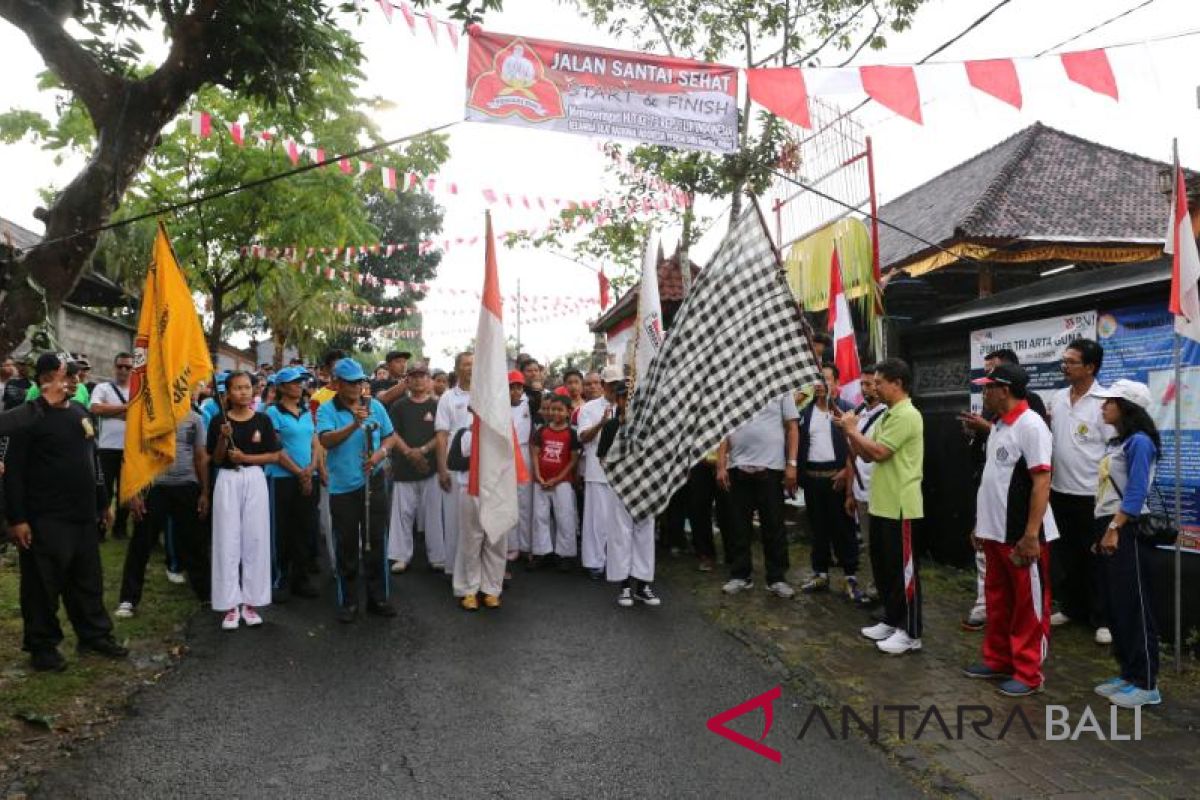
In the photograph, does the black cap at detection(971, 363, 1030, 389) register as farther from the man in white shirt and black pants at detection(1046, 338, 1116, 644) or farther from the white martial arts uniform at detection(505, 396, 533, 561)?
the white martial arts uniform at detection(505, 396, 533, 561)

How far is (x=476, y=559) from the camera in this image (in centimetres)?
660

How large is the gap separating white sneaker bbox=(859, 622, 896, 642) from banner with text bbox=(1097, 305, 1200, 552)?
1.88 meters

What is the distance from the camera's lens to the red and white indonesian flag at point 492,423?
6.24m

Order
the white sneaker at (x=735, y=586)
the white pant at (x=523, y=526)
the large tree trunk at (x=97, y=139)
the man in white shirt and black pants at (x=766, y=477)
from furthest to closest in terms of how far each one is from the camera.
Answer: the white pant at (x=523, y=526) < the white sneaker at (x=735, y=586) < the man in white shirt and black pants at (x=766, y=477) < the large tree trunk at (x=97, y=139)

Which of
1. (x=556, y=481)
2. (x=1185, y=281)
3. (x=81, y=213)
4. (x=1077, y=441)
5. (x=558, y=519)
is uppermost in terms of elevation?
(x=81, y=213)

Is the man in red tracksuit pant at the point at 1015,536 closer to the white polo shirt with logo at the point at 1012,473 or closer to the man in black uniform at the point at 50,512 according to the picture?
the white polo shirt with logo at the point at 1012,473

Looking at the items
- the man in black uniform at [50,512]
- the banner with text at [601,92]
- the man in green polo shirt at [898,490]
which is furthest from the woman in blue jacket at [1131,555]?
the man in black uniform at [50,512]

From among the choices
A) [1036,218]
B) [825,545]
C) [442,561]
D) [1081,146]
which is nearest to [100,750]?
[442,561]

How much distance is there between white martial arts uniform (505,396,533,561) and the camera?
26.3ft

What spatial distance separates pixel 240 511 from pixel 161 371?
1236mm

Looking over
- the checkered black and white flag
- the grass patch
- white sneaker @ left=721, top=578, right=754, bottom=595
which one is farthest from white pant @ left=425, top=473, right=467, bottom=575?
the checkered black and white flag

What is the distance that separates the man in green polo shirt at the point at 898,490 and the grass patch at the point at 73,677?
4585 mm

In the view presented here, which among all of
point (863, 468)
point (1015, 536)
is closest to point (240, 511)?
point (1015, 536)

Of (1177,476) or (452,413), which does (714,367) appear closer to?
(1177,476)
